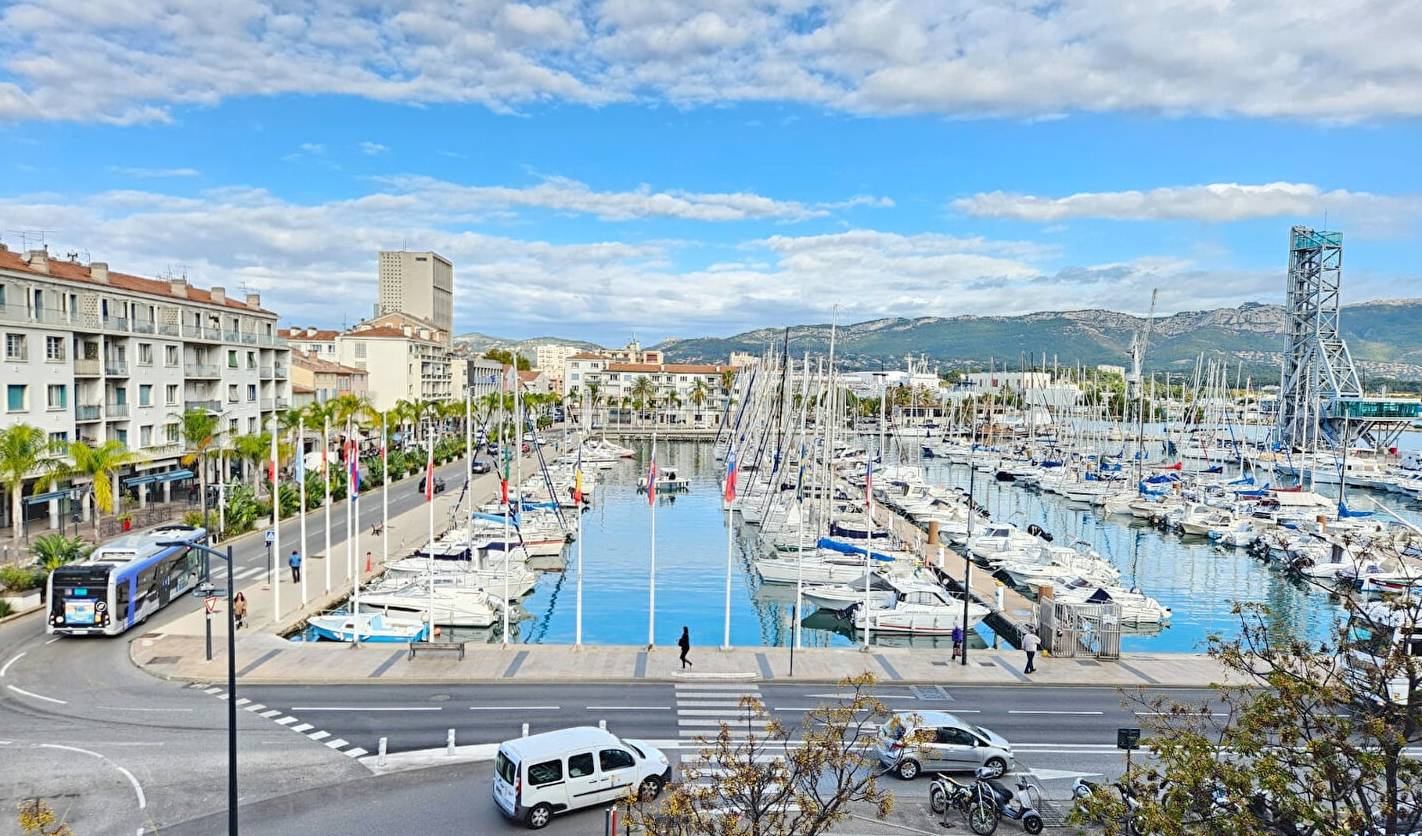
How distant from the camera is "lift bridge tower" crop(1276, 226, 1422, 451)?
12369 cm

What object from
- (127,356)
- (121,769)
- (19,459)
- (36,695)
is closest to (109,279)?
(127,356)

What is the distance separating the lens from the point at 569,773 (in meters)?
20.1

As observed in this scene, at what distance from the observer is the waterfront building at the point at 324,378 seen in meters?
98.0

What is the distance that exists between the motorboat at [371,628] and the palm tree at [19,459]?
19.7 meters

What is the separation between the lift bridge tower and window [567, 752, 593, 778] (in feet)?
415

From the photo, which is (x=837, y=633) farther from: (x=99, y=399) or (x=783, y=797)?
(x=99, y=399)

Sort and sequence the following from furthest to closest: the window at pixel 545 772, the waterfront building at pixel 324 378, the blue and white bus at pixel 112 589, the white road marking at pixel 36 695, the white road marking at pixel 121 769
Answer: the waterfront building at pixel 324 378, the blue and white bus at pixel 112 589, the white road marking at pixel 36 695, the white road marking at pixel 121 769, the window at pixel 545 772

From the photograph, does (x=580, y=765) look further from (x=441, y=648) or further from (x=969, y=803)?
(x=441, y=648)

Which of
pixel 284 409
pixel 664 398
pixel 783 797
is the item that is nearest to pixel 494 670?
pixel 783 797

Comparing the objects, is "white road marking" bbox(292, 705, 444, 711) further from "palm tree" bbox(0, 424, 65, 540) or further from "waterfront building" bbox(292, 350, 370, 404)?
"waterfront building" bbox(292, 350, 370, 404)

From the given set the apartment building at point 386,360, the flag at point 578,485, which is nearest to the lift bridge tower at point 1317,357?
the flag at point 578,485

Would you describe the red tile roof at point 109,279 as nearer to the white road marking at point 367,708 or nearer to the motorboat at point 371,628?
the motorboat at point 371,628

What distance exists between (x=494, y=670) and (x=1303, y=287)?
13223cm

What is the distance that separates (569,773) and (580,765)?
0.30 m
